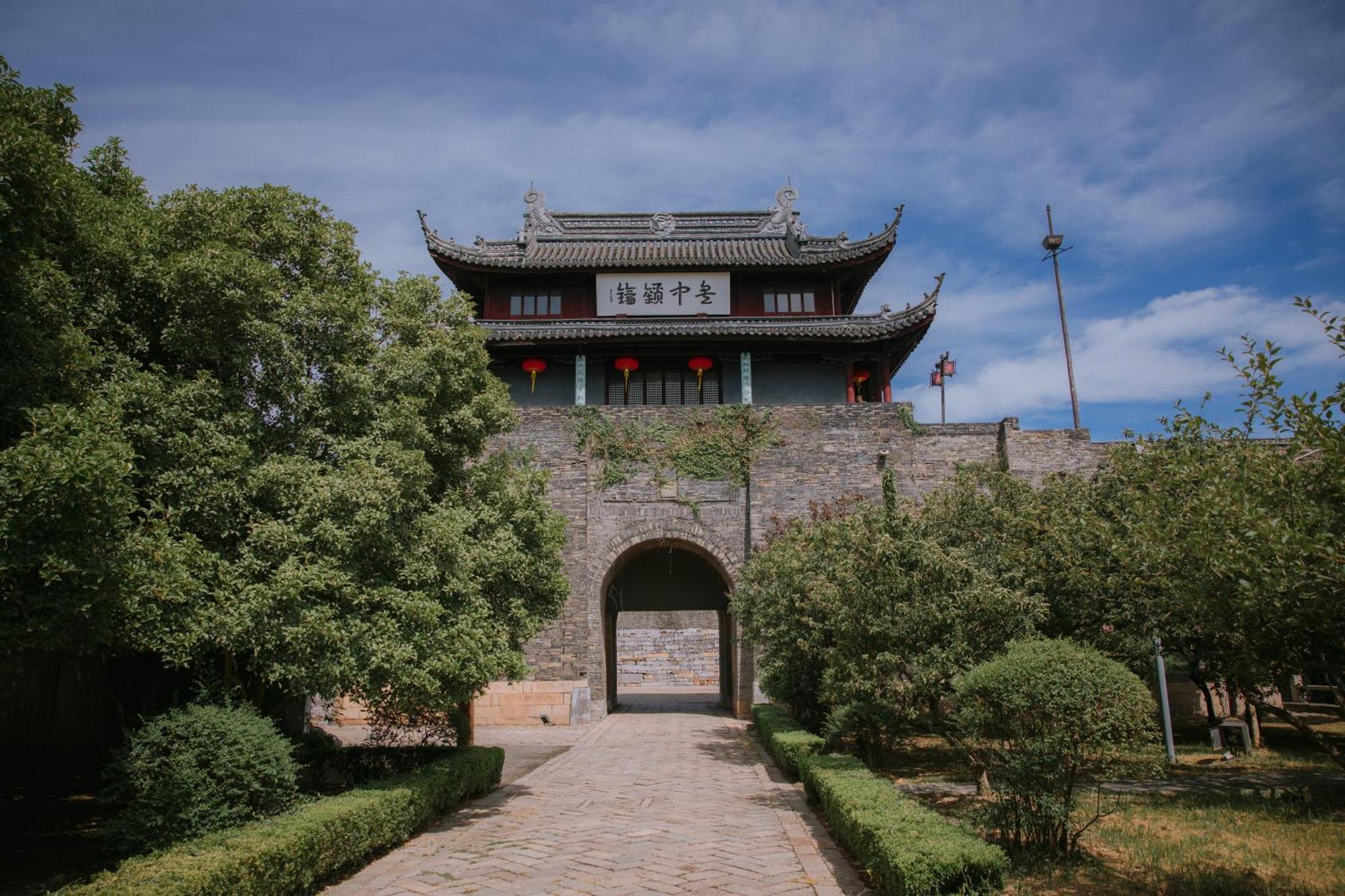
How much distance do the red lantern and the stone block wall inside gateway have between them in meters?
2.74

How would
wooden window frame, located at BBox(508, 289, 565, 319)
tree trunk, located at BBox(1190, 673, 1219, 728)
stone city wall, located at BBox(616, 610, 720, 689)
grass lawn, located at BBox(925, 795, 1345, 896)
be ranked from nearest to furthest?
grass lawn, located at BBox(925, 795, 1345, 896) → tree trunk, located at BBox(1190, 673, 1219, 728) → wooden window frame, located at BBox(508, 289, 565, 319) → stone city wall, located at BBox(616, 610, 720, 689)

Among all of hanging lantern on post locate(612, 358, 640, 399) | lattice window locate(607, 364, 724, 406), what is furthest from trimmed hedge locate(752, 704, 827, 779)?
hanging lantern on post locate(612, 358, 640, 399)

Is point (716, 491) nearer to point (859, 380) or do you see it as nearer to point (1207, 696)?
point (859, 380)

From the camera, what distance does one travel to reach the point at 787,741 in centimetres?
1162

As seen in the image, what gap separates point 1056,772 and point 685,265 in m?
19.0

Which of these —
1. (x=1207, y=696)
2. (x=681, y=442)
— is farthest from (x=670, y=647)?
(x=1207, y=696)

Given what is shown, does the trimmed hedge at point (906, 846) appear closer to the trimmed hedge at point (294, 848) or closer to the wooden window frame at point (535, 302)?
the trimmed hedge at point (294, 848)

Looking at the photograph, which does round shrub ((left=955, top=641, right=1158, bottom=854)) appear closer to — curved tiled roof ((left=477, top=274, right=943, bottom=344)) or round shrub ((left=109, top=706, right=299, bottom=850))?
round shrub ((left=109, top=706, right=299, bottom=850))

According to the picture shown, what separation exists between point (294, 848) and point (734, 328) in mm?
17665

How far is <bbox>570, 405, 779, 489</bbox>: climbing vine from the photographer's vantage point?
20219 millimetres

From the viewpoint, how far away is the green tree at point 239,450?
18.9 ft

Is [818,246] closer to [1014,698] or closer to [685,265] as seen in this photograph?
[685,265]

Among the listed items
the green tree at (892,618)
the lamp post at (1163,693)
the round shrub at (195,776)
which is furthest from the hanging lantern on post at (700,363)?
the round shrub at (195,776)

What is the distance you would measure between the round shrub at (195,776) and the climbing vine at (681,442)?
1336 cm
